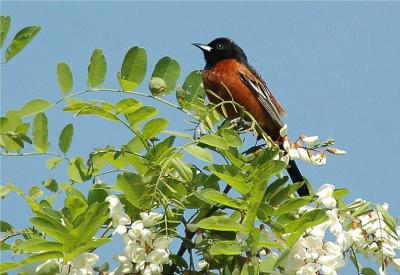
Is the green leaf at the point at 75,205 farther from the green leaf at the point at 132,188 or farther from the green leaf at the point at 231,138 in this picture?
the green leaf at the point at 231,138

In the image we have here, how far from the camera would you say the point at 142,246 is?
225 cm

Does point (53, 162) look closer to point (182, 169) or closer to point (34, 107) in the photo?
point (34, 107)

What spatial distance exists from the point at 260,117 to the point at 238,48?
44.4 inches

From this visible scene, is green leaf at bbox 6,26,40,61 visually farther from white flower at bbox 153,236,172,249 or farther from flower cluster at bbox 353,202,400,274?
flower cluster at bbox 353,202,400,274

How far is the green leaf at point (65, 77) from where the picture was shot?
8.94 ft

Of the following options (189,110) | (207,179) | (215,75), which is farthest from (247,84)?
(207,179)

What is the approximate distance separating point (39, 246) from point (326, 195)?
0.90m

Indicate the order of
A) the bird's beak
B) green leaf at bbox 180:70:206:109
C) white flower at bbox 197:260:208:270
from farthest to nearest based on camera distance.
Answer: the bird's beak, green leaf at bbox 180:70:206:109, white flower at bbox 197:260:208:270

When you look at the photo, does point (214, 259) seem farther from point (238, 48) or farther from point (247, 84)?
point (238, 48)

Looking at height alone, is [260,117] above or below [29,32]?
below

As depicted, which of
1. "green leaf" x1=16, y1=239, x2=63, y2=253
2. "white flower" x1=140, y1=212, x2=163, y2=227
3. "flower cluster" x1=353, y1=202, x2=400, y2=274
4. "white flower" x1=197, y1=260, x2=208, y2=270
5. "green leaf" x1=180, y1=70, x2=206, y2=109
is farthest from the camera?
"green leaf" x1=180, y1=70, x2=206, y2=109

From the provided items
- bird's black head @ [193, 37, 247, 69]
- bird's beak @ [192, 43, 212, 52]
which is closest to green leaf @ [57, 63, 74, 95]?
bird's black head @ [193, 37, 247, 69]

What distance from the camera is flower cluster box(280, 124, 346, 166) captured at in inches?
105

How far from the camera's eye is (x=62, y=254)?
7.25 ft
